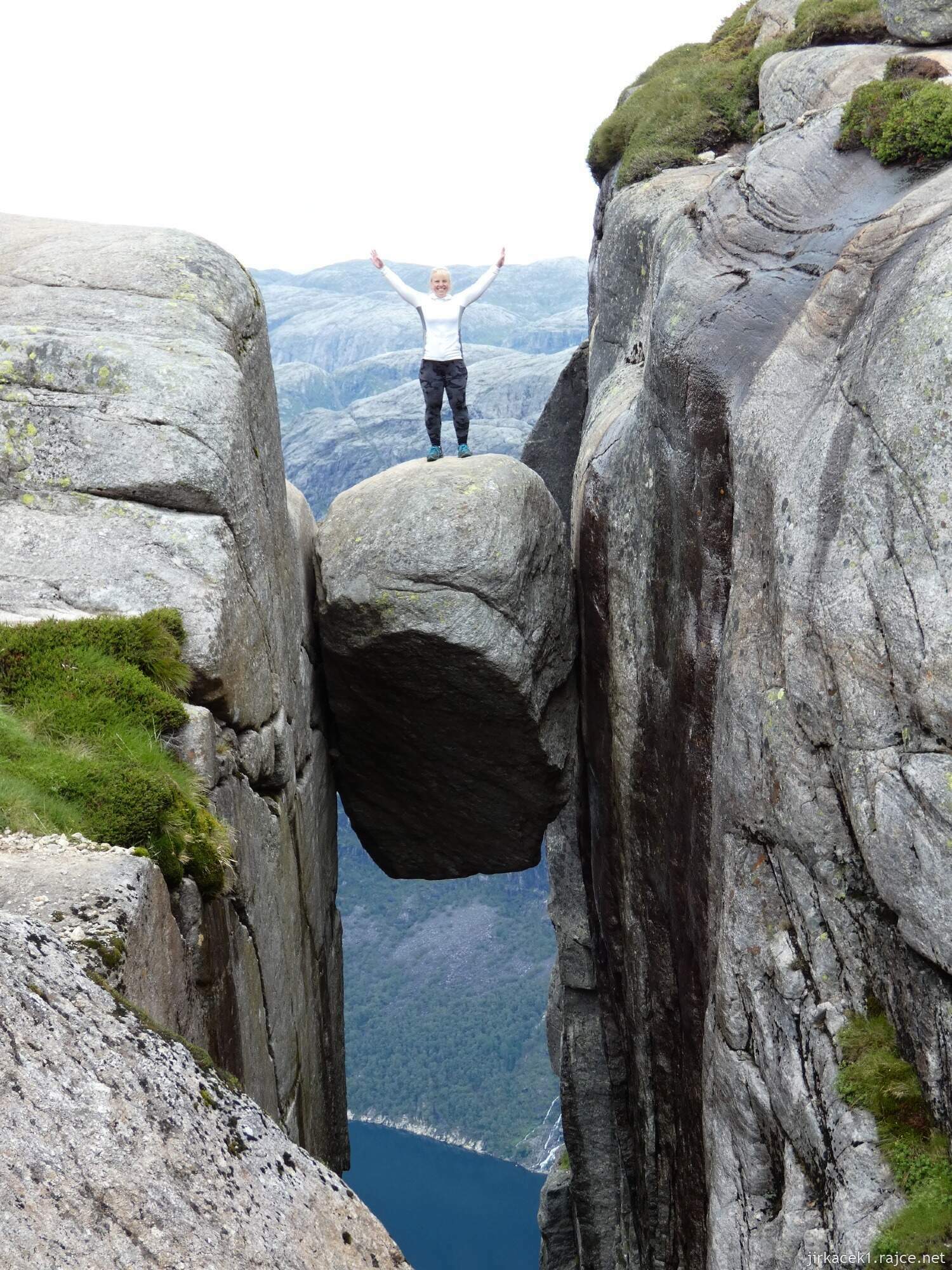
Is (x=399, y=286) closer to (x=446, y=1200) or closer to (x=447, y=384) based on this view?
(x=447, y=384)

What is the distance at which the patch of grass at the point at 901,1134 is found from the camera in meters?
8.64

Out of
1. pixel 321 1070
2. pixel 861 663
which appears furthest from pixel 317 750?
pixel 861 663

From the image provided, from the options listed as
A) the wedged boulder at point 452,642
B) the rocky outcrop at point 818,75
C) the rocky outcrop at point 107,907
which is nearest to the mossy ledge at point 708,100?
the rocky outcrop at point 818,75

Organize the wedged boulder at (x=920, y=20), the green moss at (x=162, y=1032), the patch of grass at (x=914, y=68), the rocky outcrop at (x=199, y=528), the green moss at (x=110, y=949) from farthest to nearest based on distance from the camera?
the wedged boulder at (x=920, y=20) → the patch of grass at (x=914, y=68) → the rocky outcrop at (x=199, y=528) → the green moss at (x=110, y=949) → the green moss at (x=162, y=1032)

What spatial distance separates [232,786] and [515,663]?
6.82 meters

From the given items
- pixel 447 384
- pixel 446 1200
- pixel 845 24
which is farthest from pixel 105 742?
pixel 446 1200

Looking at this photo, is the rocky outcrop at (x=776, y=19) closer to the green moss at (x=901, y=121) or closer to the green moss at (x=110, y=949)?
the green moss at (x=901, y=121)

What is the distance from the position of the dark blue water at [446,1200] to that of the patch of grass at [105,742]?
80.3 m

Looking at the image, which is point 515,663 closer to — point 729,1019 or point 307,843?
point 307,843

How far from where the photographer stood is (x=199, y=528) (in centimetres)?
1346

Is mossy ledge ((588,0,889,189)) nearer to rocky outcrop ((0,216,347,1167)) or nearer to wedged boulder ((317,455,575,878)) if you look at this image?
wedged boulder ((317,455,575,878))

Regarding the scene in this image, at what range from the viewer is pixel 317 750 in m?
19.3

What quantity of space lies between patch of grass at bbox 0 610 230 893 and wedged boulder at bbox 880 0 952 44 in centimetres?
1441

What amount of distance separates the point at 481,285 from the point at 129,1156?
18.1 metres
